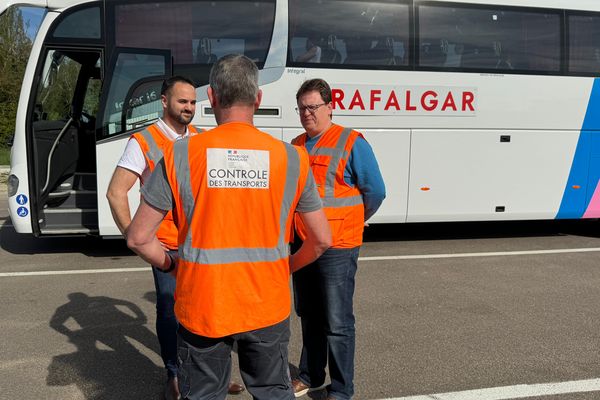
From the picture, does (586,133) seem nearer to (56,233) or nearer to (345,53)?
(345,53)

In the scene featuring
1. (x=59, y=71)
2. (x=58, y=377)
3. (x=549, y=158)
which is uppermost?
(x=59, y=71)

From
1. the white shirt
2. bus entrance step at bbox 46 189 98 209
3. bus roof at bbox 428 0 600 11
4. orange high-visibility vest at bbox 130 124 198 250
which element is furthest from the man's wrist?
bus roof at bbox 428 0 600 11

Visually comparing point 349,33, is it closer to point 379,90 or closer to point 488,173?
point 379,90

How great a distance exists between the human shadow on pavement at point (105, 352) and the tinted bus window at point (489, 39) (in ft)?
16.7

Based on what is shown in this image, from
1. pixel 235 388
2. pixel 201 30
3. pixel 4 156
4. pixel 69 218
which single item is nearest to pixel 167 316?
pixel 235 388

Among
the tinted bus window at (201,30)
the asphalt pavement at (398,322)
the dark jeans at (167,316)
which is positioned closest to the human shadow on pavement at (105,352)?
the asphalt pavement at (398,322)

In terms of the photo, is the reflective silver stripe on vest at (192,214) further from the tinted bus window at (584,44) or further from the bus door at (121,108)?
the tinted bus window at (584,44)

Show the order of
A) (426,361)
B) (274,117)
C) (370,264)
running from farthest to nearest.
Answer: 1. (274,117)
2. (370,264)
3. (426,361)

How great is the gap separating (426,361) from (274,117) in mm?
3976

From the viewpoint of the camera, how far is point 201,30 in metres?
6.76

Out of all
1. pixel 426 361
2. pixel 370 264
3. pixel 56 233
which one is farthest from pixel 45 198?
pixel 426 361

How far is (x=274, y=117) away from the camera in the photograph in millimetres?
6781

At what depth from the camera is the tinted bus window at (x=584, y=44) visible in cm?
771

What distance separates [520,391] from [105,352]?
2912 millimetres
